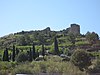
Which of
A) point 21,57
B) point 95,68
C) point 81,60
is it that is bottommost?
point 95,68

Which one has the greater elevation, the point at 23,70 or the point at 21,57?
the point at 21,57

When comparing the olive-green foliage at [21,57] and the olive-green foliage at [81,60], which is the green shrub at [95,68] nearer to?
the olive-green foliage at [81,60]

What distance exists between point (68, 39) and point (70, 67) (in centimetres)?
4624

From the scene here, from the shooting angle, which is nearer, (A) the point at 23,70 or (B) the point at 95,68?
(A) the point at 23,70

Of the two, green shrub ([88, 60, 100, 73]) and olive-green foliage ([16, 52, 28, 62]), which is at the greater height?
olive-green foliage ([16, 52, 28, 62])

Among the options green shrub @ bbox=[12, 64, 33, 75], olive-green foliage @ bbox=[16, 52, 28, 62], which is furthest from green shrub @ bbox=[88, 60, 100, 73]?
olive-green foliage @ bbox=[16, 52, 28, 62]

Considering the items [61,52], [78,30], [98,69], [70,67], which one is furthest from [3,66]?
[78,30]

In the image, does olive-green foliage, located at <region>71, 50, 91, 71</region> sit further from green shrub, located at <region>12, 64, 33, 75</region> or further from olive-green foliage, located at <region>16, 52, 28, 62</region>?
olive-green foliage, located at <region>16, 52, 28, 62</region>

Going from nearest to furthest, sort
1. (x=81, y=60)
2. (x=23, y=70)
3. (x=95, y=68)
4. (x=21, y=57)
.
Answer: (x=23, y=70), (x=95, y=68), (x=81, y=60), (x=21, y=57)

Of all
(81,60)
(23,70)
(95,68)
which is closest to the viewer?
(23,70)

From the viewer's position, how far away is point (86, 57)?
45094 mm

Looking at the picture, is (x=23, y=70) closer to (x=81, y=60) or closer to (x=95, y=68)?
(x=81, y=60)

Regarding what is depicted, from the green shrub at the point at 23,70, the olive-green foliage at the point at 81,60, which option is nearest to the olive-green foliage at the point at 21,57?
the olive-green foliage at the point at 81,60

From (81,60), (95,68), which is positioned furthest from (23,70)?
(95,68)
